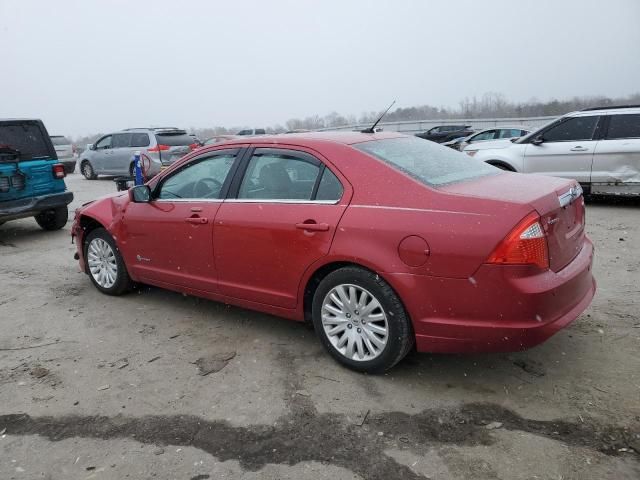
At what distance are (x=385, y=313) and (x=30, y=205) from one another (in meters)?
6.74

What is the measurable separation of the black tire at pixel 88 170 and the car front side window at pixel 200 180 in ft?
50.1

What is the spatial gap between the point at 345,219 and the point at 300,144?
774 millimetres

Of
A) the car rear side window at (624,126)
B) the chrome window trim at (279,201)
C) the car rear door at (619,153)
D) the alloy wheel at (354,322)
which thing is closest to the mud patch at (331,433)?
the alloy wheel at (354,322)

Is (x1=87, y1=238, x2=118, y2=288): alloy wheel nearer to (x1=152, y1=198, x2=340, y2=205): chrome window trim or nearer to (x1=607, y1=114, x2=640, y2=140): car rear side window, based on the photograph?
(x1=152, y1=198, x2=340, y2=205): chrome window trim

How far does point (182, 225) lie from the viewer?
4.19 m

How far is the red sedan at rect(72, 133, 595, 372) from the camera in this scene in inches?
111

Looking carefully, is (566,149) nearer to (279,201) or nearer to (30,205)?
(279,201)

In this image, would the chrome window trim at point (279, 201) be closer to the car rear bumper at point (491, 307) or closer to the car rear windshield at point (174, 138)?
the car rear bumper at point (491, 307)

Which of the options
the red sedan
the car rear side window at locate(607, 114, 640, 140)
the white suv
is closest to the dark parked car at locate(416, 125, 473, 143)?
the white suv

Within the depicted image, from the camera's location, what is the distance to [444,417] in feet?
9.47

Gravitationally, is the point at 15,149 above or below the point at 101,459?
above

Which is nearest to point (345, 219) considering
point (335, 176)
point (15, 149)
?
point (335, 176)

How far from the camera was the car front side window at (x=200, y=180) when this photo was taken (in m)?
4.08

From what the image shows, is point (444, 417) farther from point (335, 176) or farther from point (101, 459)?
point (101, 459)
